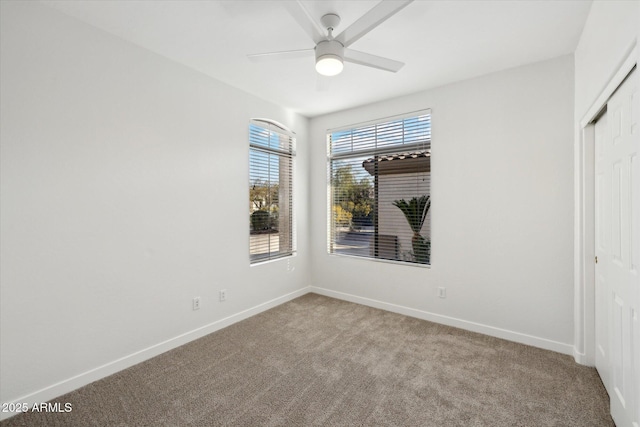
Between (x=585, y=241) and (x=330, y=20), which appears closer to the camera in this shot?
(x=330, y=20)

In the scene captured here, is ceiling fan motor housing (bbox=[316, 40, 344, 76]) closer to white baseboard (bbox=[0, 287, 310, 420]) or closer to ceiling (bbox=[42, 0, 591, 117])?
ceiling (bbox=[42, 0, 591, 117])

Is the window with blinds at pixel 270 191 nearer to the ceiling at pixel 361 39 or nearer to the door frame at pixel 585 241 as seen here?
the ceiling at pixel 361 39

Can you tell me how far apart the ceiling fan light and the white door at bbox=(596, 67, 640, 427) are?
58.1 inches

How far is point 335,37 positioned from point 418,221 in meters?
2.26

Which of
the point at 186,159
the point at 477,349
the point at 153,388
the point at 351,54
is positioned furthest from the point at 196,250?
the point at 477,349

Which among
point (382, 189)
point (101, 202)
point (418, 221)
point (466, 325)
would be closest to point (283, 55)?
point (101, 202)

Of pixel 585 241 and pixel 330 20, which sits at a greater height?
pixel 330 20

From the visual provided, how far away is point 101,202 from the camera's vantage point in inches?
87.9

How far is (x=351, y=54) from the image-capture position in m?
1.98

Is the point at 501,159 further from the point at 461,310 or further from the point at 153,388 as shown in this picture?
the point at 153,388

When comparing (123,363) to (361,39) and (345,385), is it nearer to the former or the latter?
(345,385)

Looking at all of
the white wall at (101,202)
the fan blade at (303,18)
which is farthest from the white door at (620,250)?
the white wall at (101,202)

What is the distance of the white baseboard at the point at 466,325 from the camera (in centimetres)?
261

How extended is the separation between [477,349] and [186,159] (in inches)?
129
